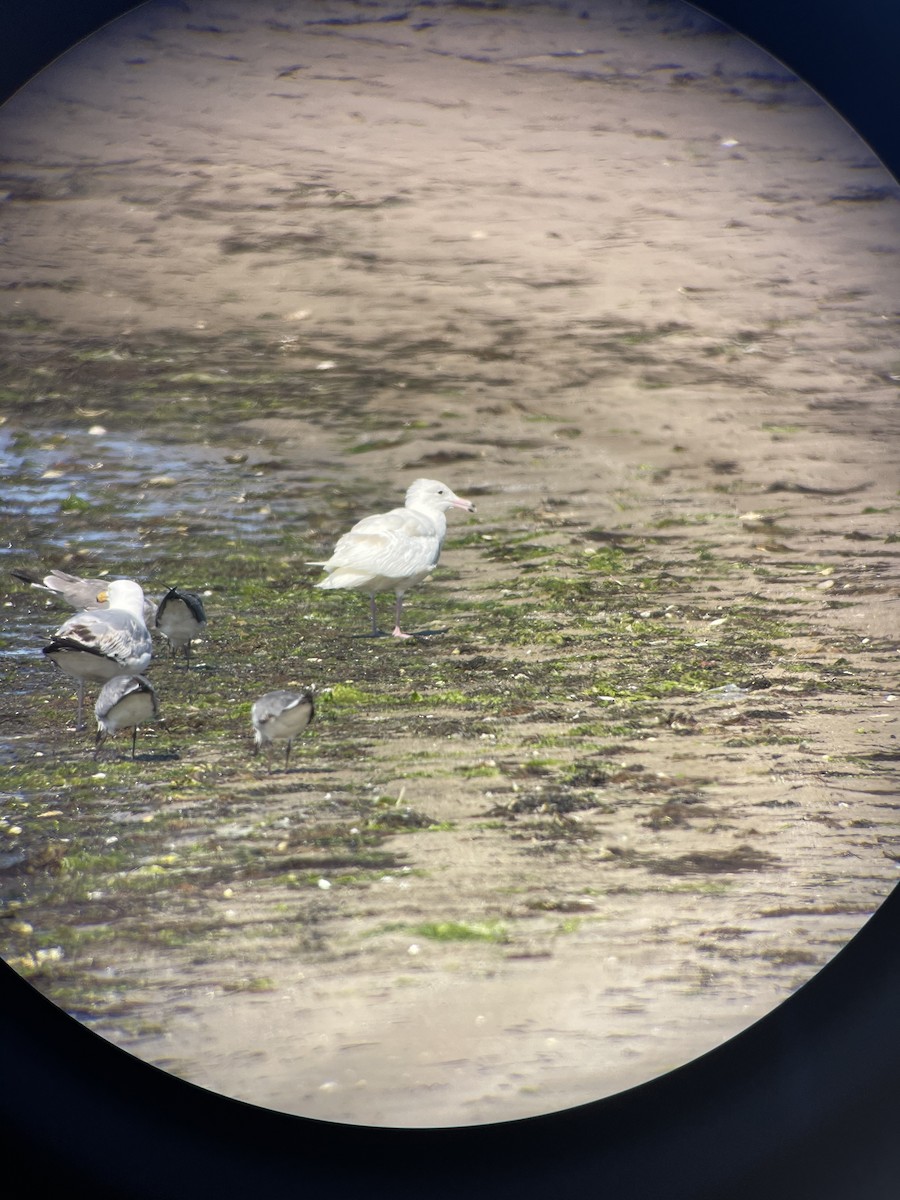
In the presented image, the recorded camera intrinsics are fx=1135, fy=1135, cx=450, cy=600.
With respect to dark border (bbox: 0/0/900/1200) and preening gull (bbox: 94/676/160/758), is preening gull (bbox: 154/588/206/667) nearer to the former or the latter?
preening gull (bbox: 94/676/160/758)

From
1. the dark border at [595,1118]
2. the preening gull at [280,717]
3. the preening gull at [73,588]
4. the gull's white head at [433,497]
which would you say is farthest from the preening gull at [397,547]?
the dark border at [595,1118]

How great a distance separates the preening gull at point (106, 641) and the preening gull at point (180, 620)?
2 centimetres

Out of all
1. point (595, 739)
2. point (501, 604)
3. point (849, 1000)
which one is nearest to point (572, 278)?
point (501, 604)

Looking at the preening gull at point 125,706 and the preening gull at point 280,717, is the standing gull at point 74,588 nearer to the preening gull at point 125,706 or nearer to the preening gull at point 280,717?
the preening gull at point 125,706

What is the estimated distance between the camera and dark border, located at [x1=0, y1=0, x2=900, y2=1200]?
146 centimetres

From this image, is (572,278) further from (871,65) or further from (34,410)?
(34,410)

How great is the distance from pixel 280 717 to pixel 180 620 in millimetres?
174

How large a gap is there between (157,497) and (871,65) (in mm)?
1073

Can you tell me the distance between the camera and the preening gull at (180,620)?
4.59ft

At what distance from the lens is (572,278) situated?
1.45 m

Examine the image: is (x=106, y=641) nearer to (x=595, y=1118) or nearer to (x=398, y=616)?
(x=398, y=616)

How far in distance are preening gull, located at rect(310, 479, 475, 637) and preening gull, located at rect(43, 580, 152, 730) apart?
0.23m

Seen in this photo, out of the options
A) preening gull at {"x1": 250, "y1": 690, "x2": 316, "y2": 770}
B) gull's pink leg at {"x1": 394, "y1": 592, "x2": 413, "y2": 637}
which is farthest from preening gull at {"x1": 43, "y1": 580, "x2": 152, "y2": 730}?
gull's pink leg at {"x1": 394, "y1": 592, "x2": 413, "y2": 637}

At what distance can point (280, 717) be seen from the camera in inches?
54.6
